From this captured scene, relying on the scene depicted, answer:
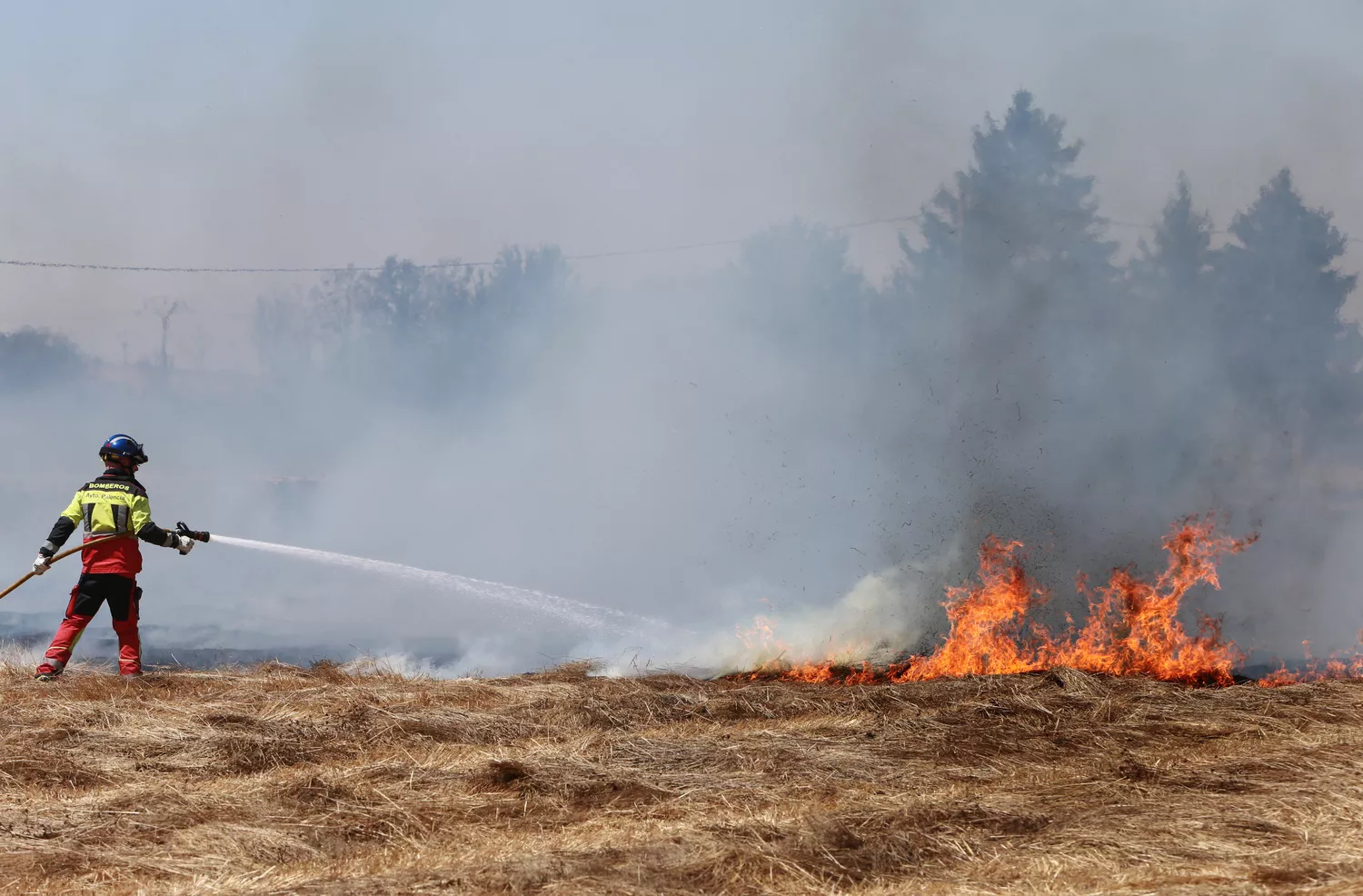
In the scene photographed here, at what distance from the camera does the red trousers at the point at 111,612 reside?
34.8ft

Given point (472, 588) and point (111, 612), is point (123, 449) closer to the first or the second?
point (111, 612)

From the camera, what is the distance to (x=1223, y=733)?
26.9 ft

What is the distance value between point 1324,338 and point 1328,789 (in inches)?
788

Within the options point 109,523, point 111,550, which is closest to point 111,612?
point 111,550

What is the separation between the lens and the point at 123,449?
11.4 metres

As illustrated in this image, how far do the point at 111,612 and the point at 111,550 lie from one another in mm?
673

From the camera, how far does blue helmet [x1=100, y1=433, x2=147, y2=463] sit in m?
11.3

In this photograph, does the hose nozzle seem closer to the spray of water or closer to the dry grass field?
the spray of water

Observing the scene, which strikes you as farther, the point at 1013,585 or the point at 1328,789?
the point at 1013,585

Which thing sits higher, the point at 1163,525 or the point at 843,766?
the point at 1163,525

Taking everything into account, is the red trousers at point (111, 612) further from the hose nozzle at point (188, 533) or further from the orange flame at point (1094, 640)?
the orange flame at point (1094, 640)

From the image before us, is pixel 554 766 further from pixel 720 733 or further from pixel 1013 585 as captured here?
pixel 1013 585

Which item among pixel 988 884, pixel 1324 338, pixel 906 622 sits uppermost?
pixel 1324 338

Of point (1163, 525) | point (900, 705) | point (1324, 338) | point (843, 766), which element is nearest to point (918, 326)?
point (1324, 338)
